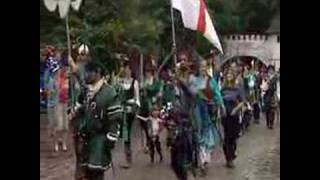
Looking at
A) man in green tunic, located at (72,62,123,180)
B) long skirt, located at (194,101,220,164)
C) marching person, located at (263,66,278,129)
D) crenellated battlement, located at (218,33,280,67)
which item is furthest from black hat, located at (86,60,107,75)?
marching person, located at (263,66,278,129)

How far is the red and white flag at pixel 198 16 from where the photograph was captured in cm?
632

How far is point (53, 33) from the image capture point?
6379 millimetres

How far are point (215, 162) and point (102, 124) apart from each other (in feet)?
3.48

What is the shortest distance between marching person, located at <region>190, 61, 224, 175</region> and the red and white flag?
0.24 metres

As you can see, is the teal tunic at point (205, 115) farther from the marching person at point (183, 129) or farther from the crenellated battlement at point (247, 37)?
the crenellated battlement at point (247, 37)

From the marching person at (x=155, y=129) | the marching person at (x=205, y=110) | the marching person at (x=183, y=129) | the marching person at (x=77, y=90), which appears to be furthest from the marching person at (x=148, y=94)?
the marching person at (x=77, y=90)

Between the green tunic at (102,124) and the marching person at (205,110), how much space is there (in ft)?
2.31

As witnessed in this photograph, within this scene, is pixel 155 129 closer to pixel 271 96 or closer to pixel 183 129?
pixel 183 129
